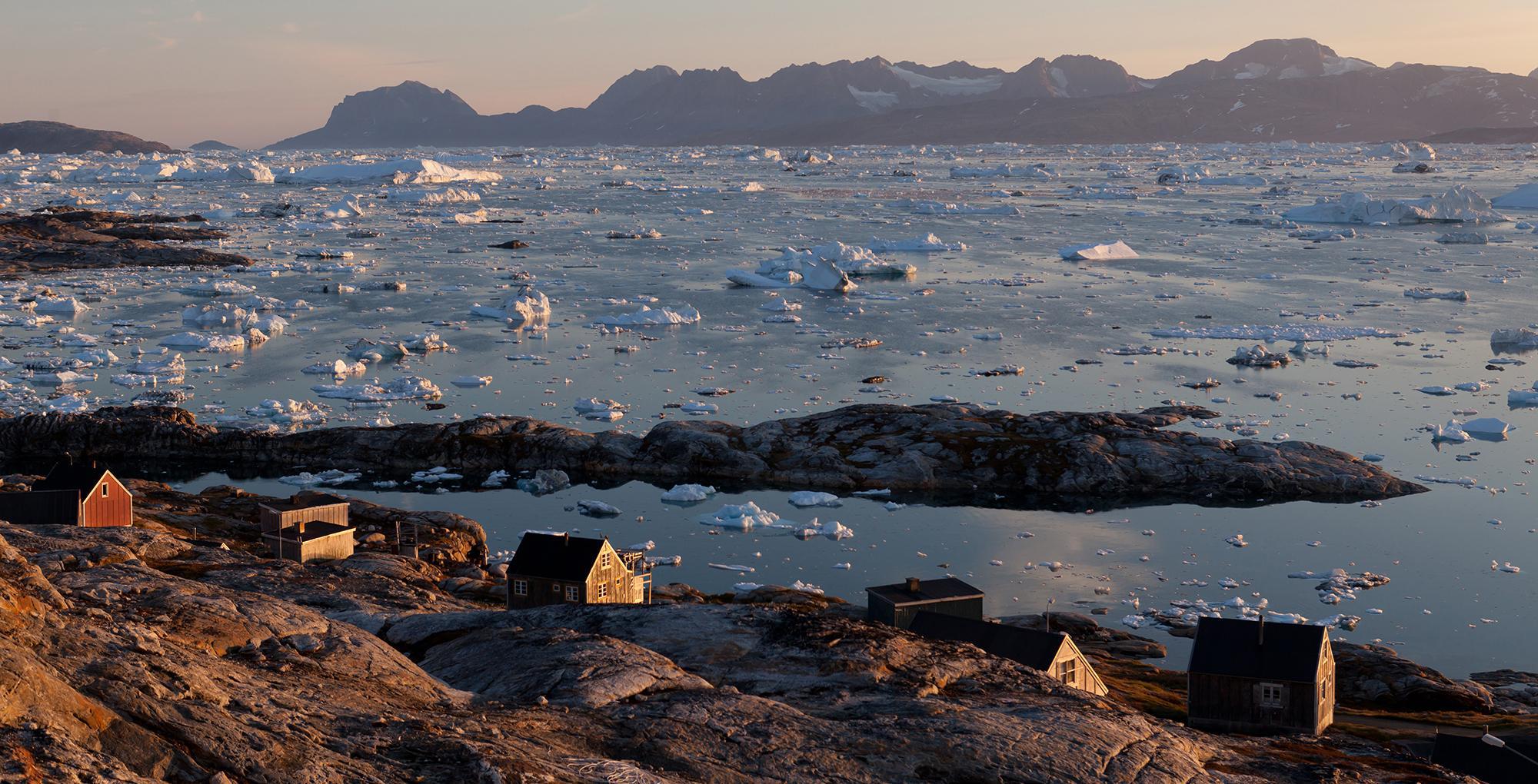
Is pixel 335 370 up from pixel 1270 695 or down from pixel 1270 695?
up

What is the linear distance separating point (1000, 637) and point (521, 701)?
9975 mm

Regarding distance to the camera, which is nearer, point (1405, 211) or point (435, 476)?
point (435, 476)

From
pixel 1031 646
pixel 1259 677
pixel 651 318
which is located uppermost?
pixel 651 318

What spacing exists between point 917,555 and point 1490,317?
4027 cm

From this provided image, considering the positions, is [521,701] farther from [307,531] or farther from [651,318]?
[651,318]

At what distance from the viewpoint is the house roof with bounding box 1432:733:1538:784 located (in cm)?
2064

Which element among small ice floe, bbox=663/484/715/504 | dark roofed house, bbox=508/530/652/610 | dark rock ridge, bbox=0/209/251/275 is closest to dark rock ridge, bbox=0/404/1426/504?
small ice floe, bbox=663/484/715/504

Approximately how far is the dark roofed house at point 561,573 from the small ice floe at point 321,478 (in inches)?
654

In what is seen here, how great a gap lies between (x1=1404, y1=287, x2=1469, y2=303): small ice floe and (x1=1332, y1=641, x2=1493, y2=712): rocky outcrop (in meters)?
45.5

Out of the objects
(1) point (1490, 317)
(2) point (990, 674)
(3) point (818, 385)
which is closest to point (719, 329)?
(3) point (818, 385)

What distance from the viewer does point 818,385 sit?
52.1m

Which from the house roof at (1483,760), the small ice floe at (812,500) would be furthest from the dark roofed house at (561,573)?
the house roof at (1483,760)

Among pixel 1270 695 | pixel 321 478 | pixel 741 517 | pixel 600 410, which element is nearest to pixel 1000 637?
pixel 1270 695

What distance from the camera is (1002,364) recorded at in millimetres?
55281
